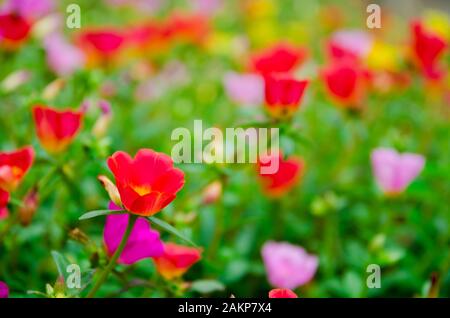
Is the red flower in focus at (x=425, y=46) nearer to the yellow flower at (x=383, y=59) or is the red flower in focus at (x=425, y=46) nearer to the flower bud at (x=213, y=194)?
the yellow flower at (x=383, y=59)

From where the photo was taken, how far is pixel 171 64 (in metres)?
1.74

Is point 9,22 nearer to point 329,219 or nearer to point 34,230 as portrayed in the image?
point 34,230

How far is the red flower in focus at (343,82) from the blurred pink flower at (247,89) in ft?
0.57

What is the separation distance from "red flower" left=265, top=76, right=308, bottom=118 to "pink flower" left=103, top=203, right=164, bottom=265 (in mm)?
289

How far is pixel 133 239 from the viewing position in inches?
31.2

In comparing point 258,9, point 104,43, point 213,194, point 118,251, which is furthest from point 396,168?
point 258,9

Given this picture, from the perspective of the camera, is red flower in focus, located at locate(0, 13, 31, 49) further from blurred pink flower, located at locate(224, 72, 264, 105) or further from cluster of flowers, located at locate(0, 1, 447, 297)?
blurred pink flower, located at locate(224, 72, 264, 105)

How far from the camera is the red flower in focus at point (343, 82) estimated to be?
125 cm

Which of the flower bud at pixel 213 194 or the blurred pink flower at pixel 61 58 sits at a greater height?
the blurred pink flower at pixel 61 58

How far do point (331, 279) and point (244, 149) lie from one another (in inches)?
10.9

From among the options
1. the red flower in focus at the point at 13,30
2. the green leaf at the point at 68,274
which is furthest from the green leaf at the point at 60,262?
the red flower in focus at the point at 13,30

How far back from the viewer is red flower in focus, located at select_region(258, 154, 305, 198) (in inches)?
44.3

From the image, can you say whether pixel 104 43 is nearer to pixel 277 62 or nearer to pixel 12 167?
pixel 277 62

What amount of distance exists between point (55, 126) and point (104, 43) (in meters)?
0.51
